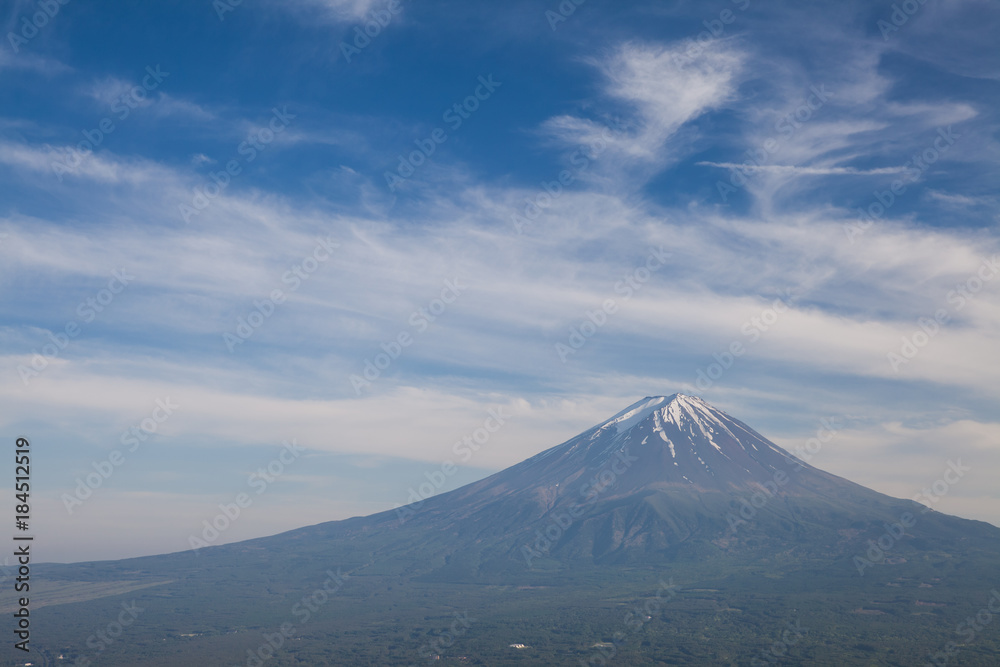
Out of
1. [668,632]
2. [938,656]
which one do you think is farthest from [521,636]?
[938,656]

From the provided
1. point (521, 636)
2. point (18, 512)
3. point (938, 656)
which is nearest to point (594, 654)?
point (521, 636)

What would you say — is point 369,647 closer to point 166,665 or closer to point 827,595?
point 166,665

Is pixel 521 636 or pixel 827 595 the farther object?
pixel 827 595

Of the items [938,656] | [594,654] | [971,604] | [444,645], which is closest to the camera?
[938,656]

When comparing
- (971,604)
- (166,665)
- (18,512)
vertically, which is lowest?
(166,665)

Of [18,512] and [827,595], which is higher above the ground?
[18,512]

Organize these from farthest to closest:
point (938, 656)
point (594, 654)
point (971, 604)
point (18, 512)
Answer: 1. point (971, 604)
2. point (594, 654)
3. point (938, 656)
4. point (18, 512)

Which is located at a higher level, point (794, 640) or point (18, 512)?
point (18, 512)

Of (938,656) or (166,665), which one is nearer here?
(938,656)

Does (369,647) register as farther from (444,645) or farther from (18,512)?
(18,512)
